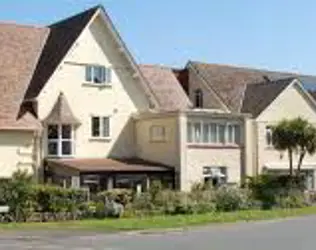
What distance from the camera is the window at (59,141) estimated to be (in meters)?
44.2

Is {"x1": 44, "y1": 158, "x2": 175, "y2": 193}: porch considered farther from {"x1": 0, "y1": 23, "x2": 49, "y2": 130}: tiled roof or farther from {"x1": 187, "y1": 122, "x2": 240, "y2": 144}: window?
{"x1": 0, "y1": 23, "x2": 49, "y2": 130}: tiled roof

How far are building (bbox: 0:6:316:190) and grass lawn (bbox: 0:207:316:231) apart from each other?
8.28 metres

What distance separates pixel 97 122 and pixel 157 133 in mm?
3706

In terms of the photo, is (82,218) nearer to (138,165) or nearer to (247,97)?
(138,165)

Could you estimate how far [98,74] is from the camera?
154 ft

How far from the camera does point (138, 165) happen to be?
149 feet

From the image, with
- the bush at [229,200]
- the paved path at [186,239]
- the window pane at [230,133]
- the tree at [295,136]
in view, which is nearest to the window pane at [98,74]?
the window pane at [230,133]

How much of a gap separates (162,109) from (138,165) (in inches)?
230

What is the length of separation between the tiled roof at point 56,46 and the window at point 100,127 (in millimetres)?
3888

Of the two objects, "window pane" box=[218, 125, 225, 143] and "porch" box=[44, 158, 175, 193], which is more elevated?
"window pane" box=[218, 125, 225, 143]

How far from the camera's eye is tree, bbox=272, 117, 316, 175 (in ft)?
154

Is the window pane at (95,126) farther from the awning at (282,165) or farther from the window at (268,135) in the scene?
the window at (268,135)

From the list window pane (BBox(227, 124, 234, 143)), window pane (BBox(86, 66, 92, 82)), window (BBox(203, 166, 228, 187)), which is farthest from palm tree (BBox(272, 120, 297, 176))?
window pane (BBox(86, 66, 92, 82))

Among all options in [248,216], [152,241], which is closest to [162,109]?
[248,216]
